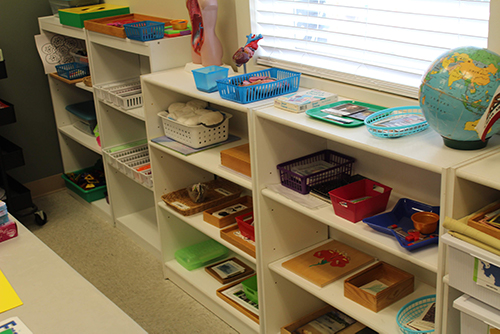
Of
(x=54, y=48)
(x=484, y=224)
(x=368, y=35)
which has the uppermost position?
(x=368, y=35)

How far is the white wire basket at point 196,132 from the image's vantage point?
222 cm

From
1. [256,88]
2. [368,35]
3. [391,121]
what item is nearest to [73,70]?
[256,88]

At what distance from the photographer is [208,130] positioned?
89.0 inches

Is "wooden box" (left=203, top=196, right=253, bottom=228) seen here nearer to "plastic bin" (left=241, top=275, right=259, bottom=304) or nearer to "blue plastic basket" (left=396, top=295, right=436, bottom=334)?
"plastic bin" (left=241, top=275, right=259, bottom=304)

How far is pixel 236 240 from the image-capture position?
2102 mm

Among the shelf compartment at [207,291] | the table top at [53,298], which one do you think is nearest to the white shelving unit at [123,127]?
the shelf compartment at [207,291]

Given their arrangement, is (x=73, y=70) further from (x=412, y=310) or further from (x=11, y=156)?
(x=412, y=310)

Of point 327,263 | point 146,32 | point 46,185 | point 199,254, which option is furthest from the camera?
point 46,185

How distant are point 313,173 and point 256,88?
1.20ft

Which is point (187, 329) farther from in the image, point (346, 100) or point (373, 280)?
point (346, 100)

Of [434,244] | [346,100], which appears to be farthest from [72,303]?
[346,100]

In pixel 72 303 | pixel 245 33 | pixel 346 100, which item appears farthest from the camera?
pixel 245 33

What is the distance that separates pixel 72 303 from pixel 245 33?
134cm

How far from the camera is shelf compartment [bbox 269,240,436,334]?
5.20 feet
